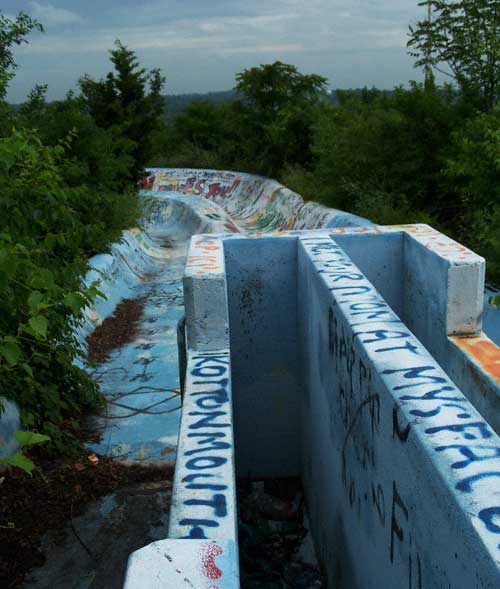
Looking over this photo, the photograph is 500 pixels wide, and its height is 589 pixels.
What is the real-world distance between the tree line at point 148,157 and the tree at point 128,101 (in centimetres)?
4

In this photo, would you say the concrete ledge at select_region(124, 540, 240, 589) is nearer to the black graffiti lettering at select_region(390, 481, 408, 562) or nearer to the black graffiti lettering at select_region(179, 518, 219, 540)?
the black graffiti lettering at select_region(179, 518, 219, 540)

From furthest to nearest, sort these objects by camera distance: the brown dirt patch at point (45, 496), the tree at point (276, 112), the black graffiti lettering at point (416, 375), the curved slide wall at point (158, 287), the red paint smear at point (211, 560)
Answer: the tree at point (276, 112), the curved slide wall at point (158, 287), the brown dirt patch at point (45, 496), the black graffiti lettering at point (416, 375), the red paint smear at point (211, 560)

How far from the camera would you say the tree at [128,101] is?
2186 centimetres

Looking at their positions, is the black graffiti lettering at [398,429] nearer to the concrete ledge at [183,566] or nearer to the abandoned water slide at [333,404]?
the abandoned water slide at [333,404]

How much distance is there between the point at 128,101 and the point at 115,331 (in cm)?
1393

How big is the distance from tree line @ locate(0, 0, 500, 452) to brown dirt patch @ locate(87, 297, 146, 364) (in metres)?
1.15

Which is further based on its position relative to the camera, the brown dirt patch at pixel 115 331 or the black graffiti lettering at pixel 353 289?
the brown dirt patch at pixel 115 331

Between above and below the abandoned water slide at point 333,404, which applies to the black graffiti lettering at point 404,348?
above

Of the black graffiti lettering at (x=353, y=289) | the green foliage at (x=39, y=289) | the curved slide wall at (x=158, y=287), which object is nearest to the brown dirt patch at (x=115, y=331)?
the curved slide wall at (x=158, y=287)

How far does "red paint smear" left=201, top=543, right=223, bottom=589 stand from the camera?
2.44 metres

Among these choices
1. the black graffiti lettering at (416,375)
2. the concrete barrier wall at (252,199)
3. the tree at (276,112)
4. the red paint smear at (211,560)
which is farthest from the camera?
the tree at (276,112)

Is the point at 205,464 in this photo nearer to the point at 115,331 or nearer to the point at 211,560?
the point at 211,560

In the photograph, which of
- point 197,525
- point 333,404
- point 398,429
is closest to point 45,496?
point 333,404

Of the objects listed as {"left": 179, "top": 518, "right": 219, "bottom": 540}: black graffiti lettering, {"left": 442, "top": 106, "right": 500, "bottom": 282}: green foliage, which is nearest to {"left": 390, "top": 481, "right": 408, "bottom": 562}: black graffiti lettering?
{"left": 179, "top": 518, "right": 219, "bottom": 540}: black graffiti lettering
